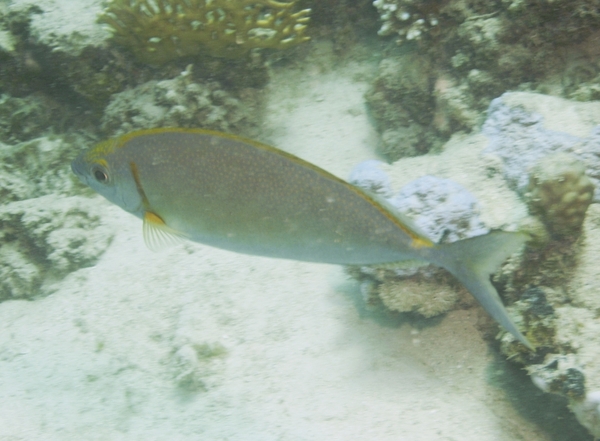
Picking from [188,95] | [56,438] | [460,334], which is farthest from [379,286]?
[188,95]

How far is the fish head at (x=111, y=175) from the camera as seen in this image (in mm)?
2209

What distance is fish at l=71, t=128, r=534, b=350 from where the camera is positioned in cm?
186

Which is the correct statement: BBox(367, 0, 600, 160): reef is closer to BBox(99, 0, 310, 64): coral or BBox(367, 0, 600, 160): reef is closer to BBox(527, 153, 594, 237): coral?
BBox(99, 0, 310, 64): coral

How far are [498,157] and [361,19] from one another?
345 centimetres

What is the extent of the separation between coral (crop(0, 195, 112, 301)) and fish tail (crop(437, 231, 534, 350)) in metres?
3.97

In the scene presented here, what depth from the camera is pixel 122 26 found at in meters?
4.99

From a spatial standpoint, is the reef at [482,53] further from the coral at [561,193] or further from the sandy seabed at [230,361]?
the sandy seabed at [230,361]

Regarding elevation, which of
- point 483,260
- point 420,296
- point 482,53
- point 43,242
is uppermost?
point 483,260

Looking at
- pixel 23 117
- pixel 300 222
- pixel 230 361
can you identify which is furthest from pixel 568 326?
pixel 23 117

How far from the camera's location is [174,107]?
16.4ft

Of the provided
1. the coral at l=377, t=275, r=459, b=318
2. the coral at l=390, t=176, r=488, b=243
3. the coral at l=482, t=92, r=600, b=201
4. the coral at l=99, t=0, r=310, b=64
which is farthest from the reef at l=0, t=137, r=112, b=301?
the coral at l=482, t=92, r=600, b=201

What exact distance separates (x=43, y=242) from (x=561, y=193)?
4.81 m

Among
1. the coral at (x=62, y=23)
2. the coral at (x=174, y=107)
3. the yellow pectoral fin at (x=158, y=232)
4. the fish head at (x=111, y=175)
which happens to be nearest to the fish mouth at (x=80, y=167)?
the fish head at (x=111, y=175)

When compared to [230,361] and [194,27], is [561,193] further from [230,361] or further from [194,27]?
[194,27]
